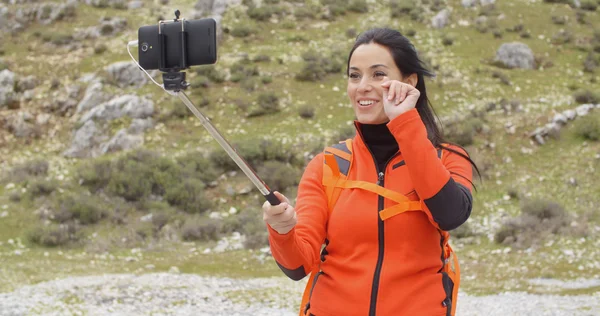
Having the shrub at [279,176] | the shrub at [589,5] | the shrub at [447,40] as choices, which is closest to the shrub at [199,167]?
the shrub at [279,176]

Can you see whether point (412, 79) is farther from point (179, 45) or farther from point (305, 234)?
point (179, 45)

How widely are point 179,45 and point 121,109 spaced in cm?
1651

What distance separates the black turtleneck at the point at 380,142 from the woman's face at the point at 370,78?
3cm

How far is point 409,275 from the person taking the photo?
2.04 meters

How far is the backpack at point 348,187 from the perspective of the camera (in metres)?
2.04

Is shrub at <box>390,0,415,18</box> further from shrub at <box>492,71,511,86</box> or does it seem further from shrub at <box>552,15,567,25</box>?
shrub at <box>492,71,511,86</box>

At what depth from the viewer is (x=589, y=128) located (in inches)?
580

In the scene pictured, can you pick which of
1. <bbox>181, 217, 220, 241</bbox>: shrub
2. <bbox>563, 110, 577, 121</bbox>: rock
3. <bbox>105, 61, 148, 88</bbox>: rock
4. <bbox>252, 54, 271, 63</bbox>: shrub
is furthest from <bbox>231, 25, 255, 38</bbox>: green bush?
<bbox>181, 217, 220, 241</bbox>: shrub

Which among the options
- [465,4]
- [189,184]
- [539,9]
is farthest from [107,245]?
[539,9]

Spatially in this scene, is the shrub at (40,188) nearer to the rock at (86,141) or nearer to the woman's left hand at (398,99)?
the rock at (86,141)

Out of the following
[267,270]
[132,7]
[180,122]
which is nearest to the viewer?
[267,270]

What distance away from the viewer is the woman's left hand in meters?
1.96

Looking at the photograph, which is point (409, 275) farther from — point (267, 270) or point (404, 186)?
point (267, 270)

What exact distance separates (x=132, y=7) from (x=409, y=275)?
24.8 metres
